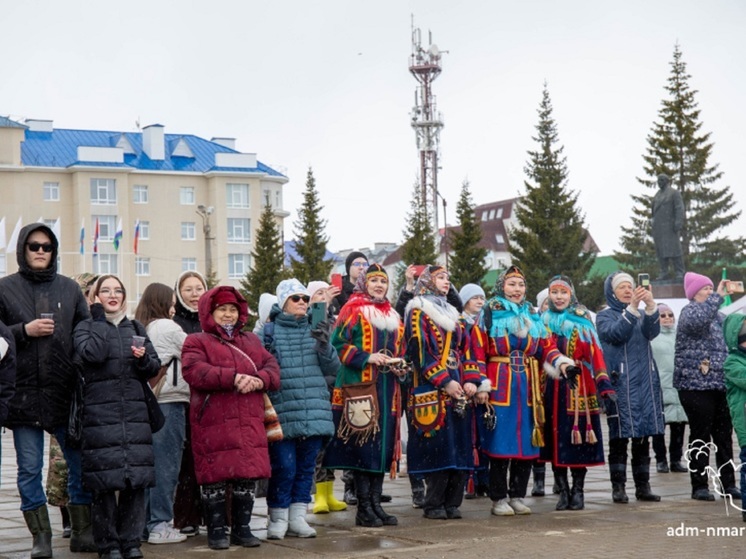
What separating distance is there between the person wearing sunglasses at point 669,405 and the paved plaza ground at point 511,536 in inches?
90.7

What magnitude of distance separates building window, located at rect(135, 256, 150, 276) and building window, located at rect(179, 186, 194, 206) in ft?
14.9

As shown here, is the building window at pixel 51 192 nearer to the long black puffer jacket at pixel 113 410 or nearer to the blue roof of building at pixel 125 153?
the blue roof of building at pixel 125 153

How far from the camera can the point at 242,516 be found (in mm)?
8078

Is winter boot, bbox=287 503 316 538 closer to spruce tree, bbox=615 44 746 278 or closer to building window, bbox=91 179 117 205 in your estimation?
spruce tree, bbox=615 44 746 278

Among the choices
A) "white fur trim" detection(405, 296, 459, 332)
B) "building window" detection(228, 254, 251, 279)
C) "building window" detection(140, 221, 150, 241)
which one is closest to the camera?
"white fur trim" detection(405, 296, 459, 332)

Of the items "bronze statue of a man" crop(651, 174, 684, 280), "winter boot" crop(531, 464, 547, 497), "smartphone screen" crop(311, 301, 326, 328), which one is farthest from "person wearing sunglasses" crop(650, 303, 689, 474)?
"bronze statue of a man" crop(651, 174, 684, 280)

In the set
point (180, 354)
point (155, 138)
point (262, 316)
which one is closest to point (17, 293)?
point (180, 354)

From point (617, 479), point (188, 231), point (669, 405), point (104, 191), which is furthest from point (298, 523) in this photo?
point (188, 231)

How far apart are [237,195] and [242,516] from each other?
7399 cm

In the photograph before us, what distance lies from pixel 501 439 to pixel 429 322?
1116mm

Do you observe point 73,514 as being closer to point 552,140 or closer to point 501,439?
point 501,439

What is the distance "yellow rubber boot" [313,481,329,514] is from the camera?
9844 mm

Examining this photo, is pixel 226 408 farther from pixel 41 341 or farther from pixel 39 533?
pixel 39 533

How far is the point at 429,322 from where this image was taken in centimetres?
927
